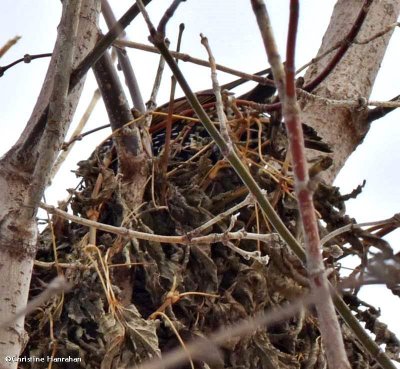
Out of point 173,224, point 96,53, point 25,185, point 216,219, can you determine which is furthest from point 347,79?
point 25,185

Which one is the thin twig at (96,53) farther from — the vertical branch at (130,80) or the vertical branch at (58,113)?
the vertical branch at (130,80)

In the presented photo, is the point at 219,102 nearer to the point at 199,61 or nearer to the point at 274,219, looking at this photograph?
the point at 274,219

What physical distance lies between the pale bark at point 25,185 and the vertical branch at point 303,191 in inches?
18.5

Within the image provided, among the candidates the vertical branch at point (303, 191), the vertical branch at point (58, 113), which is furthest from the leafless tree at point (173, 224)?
the vertical branch at point (303, 191)

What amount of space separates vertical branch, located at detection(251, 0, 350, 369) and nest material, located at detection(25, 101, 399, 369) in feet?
2.40

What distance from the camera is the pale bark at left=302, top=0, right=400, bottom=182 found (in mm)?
1973

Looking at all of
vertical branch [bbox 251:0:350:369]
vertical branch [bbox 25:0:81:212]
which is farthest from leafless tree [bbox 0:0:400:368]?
vertical branch [bbox 251:0:350:369]

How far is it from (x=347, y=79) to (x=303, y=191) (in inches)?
58.1

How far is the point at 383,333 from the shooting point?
5.36 ft

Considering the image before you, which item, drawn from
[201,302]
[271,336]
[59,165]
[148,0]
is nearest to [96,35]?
[148,0]

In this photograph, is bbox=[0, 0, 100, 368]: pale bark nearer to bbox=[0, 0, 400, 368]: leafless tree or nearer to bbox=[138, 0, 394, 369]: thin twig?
bbox=[0, 0, 400, 368]: leafless tree

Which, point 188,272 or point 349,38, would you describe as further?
point 349,38

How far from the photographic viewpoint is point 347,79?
80.8 inches

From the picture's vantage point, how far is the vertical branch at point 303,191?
59 cm
